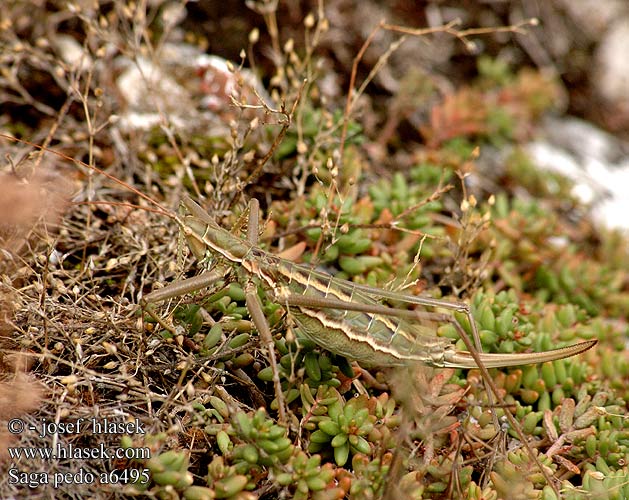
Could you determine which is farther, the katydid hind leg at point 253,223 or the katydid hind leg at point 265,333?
the katydid hind leg at point 253,223

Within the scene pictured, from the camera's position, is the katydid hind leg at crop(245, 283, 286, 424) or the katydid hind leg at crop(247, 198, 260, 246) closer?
the katydid hind leg at crop(245, 283, 286, 424)

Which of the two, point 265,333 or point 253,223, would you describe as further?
point 253,223

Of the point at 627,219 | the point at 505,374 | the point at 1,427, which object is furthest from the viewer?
the point at 627,219

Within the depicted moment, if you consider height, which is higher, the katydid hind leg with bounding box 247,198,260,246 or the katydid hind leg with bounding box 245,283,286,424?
the katydid hind leg with bounding box 247,198,260,246

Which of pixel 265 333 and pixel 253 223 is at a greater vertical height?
pixel 253 223

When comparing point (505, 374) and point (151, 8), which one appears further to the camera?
point (151, 8)

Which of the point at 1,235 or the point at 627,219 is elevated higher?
the point at 1,235

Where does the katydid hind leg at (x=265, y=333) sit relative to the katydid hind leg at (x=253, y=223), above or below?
below

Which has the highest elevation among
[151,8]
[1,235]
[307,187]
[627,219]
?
[151,8]

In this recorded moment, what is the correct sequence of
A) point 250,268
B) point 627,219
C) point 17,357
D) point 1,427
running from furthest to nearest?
point 627,219
point 250,268
point 17,357
point 1,427

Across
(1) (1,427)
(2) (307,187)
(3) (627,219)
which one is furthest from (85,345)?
(3) (627,219)

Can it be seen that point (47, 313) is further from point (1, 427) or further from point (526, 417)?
point (526, 417)
